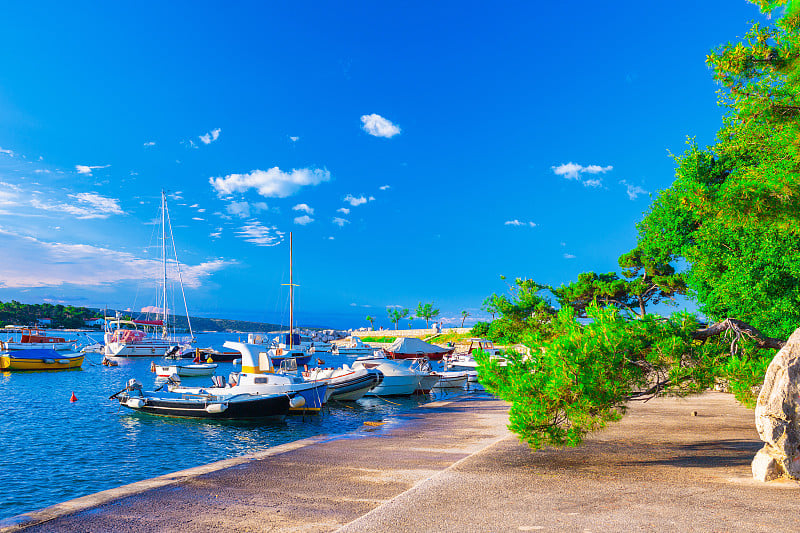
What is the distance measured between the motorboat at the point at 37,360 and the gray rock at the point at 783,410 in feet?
199

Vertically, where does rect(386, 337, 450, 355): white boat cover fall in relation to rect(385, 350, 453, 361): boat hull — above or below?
above

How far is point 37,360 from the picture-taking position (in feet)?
167

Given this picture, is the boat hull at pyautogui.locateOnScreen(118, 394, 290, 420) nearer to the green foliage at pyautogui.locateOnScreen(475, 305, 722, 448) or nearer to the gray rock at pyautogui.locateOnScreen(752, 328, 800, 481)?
the green foliage at pyautogui.locateOnScreen(475, 305, 722, 448)

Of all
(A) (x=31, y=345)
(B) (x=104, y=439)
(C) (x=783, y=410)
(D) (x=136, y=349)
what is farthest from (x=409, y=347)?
(C) (x=783, y=410)

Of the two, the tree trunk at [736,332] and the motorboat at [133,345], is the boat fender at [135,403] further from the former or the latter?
the motorboat at [133,345]

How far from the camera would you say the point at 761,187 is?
9820mm

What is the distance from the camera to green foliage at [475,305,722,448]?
28.6 ft

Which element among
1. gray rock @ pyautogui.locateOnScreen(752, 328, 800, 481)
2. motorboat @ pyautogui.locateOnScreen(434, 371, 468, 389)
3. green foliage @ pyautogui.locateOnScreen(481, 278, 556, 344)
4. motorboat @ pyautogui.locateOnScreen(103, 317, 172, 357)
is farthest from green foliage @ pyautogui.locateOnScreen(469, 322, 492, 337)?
motorboat @ pyautogui.locateOnScreen(103, 317, 172, 357)

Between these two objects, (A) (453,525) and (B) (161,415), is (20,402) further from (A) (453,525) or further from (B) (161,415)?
(A) (453,525)

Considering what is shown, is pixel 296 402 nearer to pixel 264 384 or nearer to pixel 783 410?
pixel 264 384

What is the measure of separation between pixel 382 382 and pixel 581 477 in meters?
23.1

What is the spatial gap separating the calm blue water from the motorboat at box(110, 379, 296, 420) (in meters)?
0.46

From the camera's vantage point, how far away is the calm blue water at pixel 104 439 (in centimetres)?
1394

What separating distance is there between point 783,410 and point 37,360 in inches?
2418
